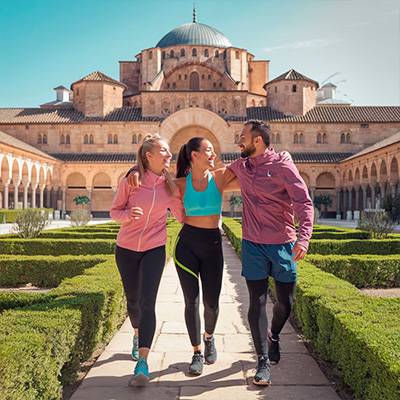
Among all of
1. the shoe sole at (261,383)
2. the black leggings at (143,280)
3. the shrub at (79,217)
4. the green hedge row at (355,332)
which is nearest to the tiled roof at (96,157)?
the shrub at (79,217)

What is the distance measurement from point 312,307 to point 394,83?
3.06m

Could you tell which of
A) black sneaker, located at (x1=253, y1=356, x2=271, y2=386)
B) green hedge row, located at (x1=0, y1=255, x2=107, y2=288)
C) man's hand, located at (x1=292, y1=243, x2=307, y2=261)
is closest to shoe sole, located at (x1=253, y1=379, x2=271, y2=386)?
black sneaker, located at (x1=253, y1=356, x2=271, y2=386)

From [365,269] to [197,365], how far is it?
482 cm

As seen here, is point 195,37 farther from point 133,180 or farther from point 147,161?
point 133,180

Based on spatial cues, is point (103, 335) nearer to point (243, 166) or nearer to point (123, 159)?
point (243, 166)

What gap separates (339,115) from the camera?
39406mm

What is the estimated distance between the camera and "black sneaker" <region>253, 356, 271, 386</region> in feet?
10.6

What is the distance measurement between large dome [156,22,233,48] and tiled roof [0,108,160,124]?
10342 mm

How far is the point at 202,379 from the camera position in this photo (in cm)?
338

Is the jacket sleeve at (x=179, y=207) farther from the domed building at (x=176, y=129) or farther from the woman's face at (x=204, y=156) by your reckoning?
the domed building at (x=176, y=129)

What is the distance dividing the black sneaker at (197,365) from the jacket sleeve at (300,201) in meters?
1.23

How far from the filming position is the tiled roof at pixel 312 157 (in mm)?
37438

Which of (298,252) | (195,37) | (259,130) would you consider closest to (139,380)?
(298,252)

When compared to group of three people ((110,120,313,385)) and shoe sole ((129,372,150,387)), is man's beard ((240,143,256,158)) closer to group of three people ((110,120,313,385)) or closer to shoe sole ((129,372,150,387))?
group of three people ((110,120,313,385))
